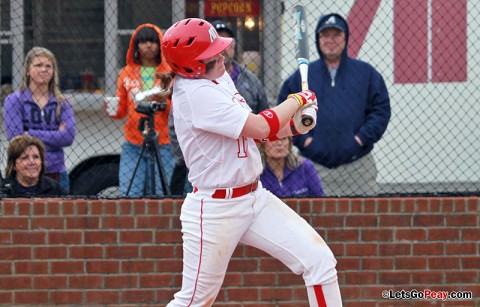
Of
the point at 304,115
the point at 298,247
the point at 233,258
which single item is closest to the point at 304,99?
the point at 304,115

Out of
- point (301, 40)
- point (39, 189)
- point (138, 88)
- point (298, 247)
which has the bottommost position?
point (298, 247)

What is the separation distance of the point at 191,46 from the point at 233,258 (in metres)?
1.99

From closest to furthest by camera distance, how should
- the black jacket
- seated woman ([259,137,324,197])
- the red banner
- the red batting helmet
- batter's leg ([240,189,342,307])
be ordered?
the red batting helmet → batter's leg ([240,189,342,307]) → the black jacket → seated woman ([259,137,324,197]) → the red banner

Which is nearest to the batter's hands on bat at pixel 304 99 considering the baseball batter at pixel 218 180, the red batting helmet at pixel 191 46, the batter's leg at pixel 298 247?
the baseball batter at pixel 218 180

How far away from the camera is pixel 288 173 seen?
7.15m

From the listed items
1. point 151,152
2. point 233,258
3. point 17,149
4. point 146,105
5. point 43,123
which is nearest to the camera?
point 233,258

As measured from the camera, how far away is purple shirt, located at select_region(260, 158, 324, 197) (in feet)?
23.3

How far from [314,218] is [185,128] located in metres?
1.72

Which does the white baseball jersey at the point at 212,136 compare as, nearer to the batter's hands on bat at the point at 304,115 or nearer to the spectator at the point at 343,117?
the batter's hands on bat at the point at 304,115

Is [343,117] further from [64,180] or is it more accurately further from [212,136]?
[212,136]

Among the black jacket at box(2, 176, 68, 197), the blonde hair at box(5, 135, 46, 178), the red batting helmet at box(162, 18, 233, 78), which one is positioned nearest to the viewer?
the red batting helmet at box(162, 18, 233, 78)

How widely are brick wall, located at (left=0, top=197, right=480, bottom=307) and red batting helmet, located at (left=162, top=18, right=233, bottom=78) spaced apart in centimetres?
166

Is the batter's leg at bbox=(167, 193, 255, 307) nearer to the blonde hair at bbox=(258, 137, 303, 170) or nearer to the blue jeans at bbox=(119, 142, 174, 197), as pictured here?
the blue jeans at bbox=(119, 142, 174, 197)

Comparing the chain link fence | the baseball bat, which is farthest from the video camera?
the baseball bat
